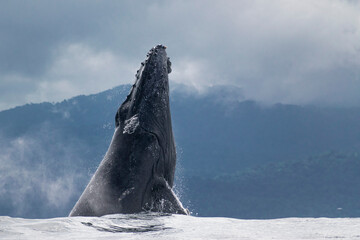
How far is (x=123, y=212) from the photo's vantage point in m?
7.10

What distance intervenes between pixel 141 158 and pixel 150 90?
1566mm

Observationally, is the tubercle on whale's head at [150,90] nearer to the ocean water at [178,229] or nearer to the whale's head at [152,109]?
the whale's head at [152,109]

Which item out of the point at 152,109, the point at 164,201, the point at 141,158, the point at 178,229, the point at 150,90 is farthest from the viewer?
the point at 150,90

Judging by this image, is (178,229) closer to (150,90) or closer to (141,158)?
(141,158)

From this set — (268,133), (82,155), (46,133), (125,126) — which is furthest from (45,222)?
(268,133)

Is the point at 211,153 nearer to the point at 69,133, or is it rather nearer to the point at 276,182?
the point at 276,182

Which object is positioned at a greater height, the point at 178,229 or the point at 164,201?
the point at 164,201

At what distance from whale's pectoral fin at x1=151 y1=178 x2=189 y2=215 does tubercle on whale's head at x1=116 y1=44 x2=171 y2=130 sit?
4.73ft

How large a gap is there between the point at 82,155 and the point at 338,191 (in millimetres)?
75190

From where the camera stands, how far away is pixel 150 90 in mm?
8859

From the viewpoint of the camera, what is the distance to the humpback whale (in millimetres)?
7320

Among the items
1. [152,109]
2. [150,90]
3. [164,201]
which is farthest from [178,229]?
[150,90]

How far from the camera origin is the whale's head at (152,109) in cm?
836

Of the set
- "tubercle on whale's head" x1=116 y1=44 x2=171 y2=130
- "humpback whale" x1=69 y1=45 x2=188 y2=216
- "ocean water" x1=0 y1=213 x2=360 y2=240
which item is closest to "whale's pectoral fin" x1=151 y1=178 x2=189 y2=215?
"humpback whale" x1=69 y1=45 x2=188 y2=216
